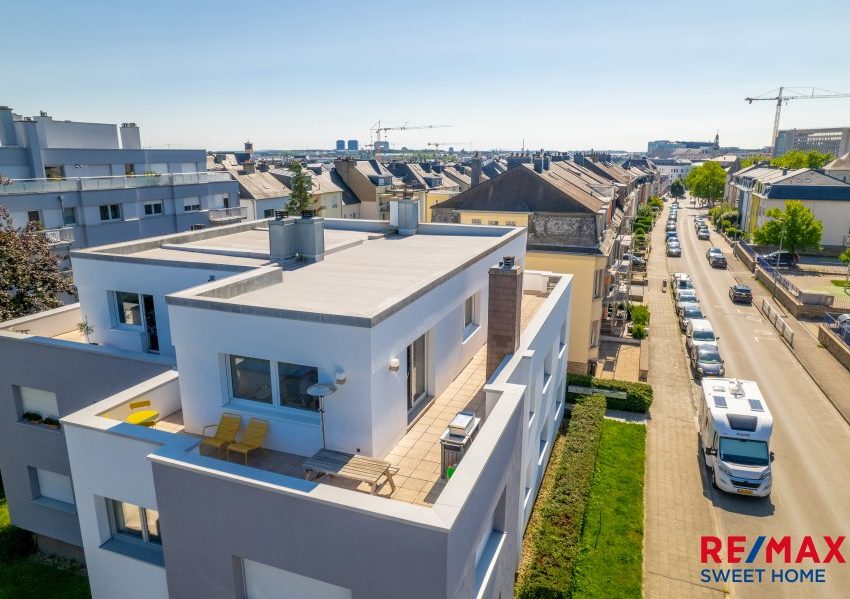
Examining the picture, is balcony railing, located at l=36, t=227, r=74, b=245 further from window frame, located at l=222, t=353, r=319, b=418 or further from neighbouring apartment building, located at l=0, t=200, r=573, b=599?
window frame, located at l=222, t=353, r=319, b=418

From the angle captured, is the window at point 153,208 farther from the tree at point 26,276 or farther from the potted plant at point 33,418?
the potted plant at point 33,418

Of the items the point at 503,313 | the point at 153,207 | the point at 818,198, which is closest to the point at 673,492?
the point at 503,313

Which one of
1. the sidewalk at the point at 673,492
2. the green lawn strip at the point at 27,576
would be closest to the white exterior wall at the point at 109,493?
the green lawn strip at the point at 27,576

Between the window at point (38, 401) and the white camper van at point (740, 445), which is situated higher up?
the window at point (38, 401)

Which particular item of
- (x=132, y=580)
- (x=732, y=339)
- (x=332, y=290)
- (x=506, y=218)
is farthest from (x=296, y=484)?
(x=732, y=339)

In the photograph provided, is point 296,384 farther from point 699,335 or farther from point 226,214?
point 226,214

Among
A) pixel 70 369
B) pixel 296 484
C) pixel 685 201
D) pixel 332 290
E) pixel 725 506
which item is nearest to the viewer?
pixel 296 484

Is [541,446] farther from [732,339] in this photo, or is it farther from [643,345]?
[732,339]

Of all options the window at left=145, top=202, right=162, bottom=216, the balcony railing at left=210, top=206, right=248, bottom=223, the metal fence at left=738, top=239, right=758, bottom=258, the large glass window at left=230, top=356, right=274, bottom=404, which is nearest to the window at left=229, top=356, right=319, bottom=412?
the large glass window at left=230, top=356, right=274, bottom=404
